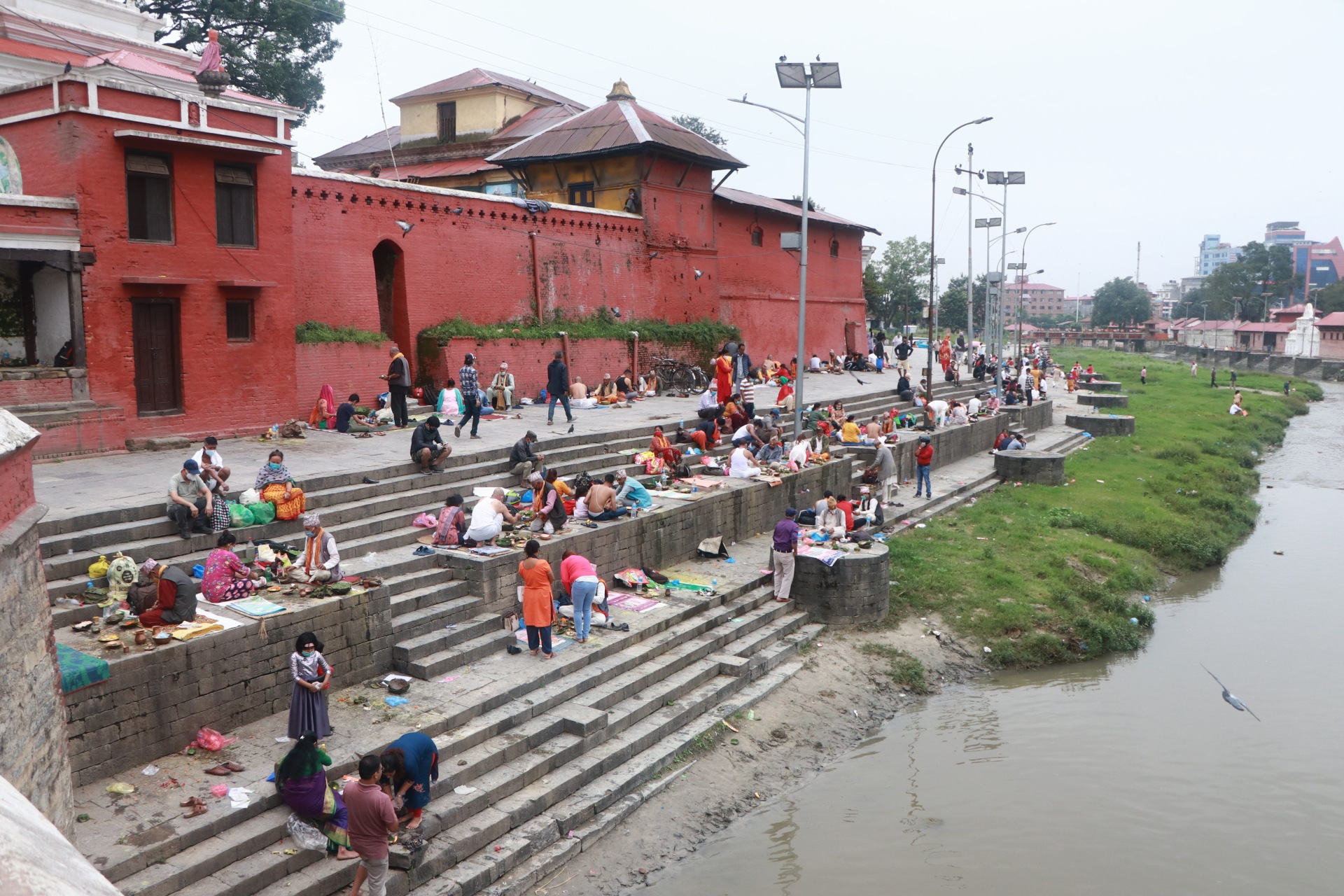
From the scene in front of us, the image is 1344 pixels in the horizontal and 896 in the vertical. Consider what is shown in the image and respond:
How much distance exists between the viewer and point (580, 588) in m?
10.8

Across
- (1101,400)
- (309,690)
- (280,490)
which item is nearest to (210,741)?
(309,690)

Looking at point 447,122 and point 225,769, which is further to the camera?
point 447,122

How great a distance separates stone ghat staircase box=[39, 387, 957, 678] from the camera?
31.1 ft

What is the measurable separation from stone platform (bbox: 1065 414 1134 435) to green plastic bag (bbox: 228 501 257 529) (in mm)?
28741

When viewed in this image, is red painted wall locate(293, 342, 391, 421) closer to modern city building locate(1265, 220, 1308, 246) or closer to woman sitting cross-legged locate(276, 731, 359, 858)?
woman sitting cross-legged locate(276, 731, 359, 858)

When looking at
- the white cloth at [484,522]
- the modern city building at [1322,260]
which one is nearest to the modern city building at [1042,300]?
the modern city building at [1322,260]

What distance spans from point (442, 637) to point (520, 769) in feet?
6.43

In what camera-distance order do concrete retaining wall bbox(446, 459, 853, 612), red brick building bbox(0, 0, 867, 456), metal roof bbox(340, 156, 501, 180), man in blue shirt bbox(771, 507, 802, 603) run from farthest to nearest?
metal roof bbox(340, 156, 501, 180), man in blue shirt bbox(771, 507, 802, 603), red brick building bbox(0, 0, 867, 456), concrete retaining wall bbox(446, 459, 853, 612)

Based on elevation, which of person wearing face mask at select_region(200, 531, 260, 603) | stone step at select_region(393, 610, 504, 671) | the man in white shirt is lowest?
stone step at select_region(393, 610, 504, 671)

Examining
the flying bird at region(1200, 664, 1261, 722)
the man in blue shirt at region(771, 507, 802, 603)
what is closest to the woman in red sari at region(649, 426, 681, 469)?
the man in blue shirt at region(771, 507, 802, 603)

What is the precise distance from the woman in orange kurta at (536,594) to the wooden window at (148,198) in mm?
8264

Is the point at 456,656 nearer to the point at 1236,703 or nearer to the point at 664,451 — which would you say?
the point at 664,451

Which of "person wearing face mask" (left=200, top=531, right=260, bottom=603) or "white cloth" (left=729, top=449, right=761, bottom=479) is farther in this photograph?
"white cloth" (left=729, top=449, right=761, bottom=479)

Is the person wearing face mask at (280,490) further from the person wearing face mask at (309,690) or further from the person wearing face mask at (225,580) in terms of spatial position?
the person wearing face mask at (309,690)
